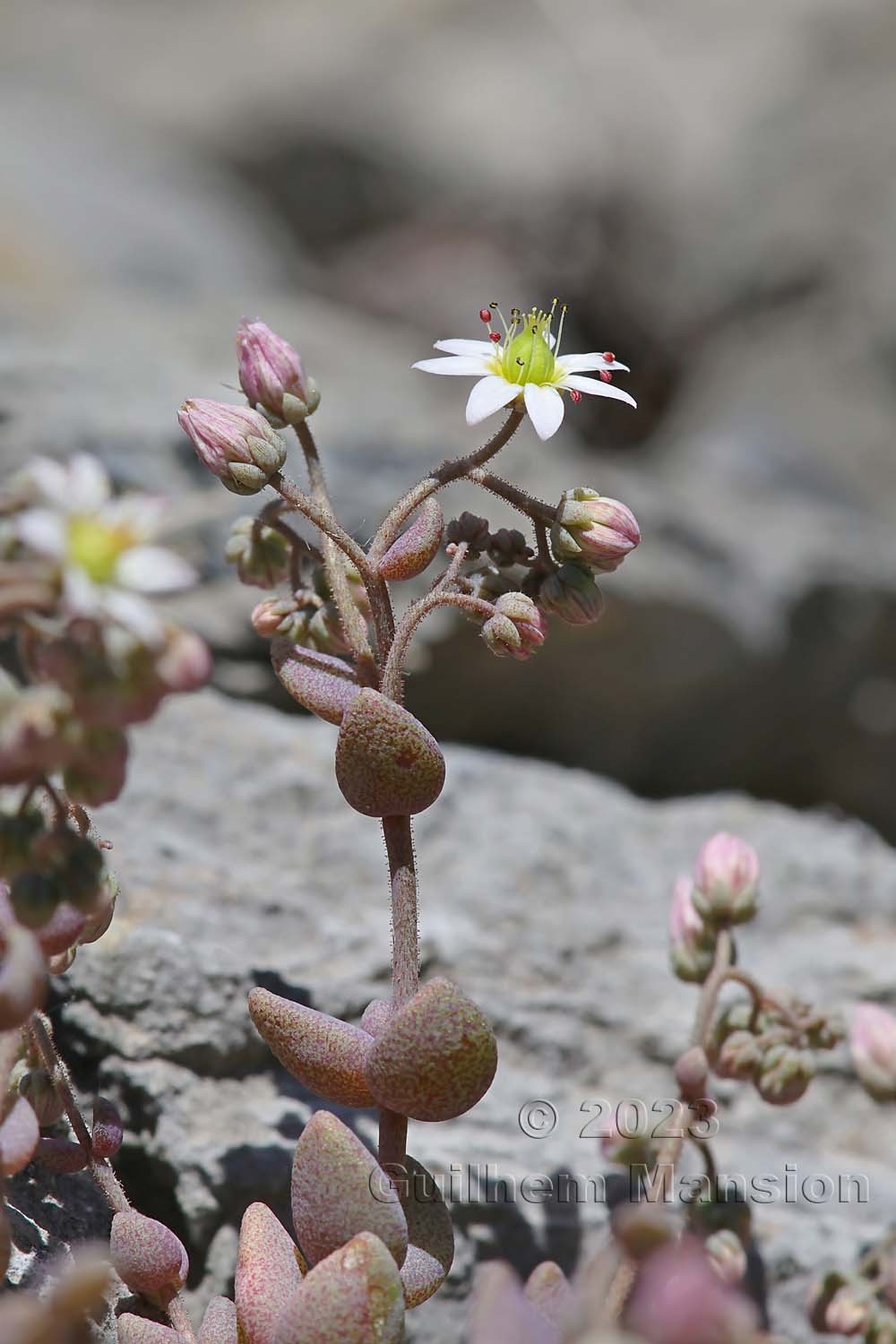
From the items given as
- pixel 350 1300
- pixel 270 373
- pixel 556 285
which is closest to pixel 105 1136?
pixel 350 1300

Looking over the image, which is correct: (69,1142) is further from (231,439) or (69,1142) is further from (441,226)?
(441,226)

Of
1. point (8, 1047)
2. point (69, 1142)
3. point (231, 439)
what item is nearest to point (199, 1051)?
point (69, 1142)

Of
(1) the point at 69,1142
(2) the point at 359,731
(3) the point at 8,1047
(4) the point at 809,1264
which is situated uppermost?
(2) the point at 359,731

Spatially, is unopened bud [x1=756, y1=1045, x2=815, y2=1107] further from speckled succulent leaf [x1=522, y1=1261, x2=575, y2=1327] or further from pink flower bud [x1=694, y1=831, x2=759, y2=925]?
speckled succulent leaf [x1=522, y1=1261, x2=575, y2=1327]

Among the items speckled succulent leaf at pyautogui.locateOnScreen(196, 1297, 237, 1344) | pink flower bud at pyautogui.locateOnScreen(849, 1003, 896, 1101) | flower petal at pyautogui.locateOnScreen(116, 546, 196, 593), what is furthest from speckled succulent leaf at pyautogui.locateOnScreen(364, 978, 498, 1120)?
pink flower bud at pyautogui.locateOnScreen(849, 1003, 896, 1101)

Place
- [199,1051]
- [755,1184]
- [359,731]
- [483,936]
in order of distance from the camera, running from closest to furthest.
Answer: [359,731] → [199,1051] → [755,1184] → [483,936]
